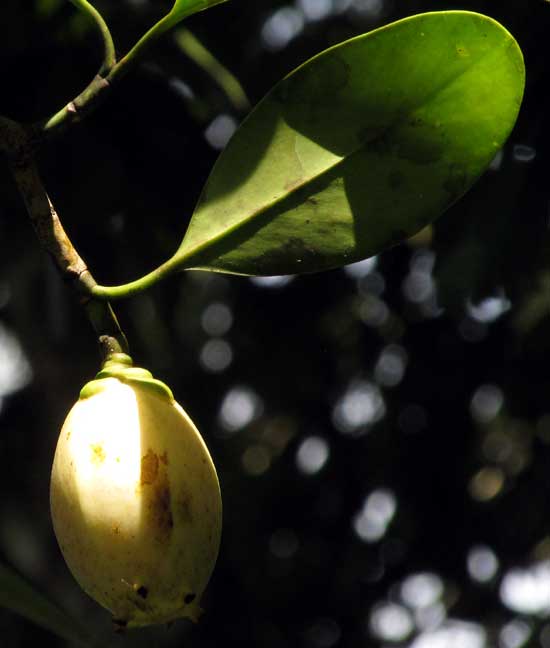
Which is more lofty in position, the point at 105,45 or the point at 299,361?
the point at 105,45

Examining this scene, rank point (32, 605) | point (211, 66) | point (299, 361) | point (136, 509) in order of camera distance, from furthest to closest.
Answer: point (299, 361), point (211, 66), point (32, 605), point (136, 509)

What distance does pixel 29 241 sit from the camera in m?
1.67

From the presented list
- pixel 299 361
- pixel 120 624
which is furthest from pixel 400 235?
pixel 299 361

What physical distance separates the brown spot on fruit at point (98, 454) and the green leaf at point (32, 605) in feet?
0.50

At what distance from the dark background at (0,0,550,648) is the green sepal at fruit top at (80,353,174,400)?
0.68m

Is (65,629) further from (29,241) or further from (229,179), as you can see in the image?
(29,241)

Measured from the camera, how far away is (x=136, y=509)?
71cm

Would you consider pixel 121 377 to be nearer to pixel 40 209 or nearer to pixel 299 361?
pixel 40 209

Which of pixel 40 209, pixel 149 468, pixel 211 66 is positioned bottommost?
pixel 211 66

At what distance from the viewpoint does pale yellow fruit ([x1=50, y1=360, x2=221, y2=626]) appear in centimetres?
72

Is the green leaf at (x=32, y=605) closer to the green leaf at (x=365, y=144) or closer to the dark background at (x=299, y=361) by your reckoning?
the green leaf at (x=365, y=144)

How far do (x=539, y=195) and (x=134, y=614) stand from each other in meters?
0.85

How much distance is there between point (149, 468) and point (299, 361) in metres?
1.18

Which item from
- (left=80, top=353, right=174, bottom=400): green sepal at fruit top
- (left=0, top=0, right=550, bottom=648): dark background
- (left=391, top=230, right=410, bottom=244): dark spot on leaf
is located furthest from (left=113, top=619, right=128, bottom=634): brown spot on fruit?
(left=0, top=0, right=550, bottom=648): dark background
